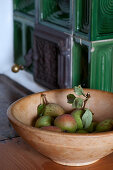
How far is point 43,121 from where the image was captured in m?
1.16

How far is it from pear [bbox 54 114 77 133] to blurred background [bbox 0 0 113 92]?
2.66ft

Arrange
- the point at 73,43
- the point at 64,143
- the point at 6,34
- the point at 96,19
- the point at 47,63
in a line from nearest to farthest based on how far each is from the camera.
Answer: the point at 64,143, the point at 96,19, the point at 73,43, the point at 47,63, the point at 6,34

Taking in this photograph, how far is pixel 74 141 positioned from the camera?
98cm

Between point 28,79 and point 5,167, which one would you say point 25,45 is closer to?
point 28,79

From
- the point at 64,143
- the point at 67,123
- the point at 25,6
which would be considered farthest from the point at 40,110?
the point at 25,6

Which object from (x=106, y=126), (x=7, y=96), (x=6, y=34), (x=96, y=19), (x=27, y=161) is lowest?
(x=7, y=96)

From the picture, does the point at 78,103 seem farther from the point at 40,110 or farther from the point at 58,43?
the point at 58,43

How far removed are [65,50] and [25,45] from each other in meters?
0.77

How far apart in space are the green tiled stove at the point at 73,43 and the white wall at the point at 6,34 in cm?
27

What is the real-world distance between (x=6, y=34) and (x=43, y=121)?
181cm

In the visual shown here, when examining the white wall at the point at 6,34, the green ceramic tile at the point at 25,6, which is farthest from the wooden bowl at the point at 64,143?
the white wall at the point at 6,34

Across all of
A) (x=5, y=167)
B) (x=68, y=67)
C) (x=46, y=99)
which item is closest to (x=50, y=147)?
(x=5, y=167)

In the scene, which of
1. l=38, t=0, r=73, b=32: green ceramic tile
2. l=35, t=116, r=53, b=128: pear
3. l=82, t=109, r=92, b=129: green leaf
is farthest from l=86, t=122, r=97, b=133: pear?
l=38, t=0, r=73, b=32: green ceramic tile

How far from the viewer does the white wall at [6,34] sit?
2.80 metres
